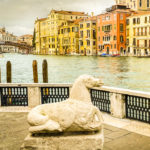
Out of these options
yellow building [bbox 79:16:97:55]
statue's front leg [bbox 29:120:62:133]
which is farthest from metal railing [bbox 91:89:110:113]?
yellow building [bbox 79:16:97:55]

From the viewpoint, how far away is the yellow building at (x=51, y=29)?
88188 mm

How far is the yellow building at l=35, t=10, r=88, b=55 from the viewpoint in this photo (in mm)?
88188

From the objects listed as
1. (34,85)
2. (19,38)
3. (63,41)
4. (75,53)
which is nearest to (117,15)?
(75,53)

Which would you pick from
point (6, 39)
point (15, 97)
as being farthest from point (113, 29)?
point (6, 39)

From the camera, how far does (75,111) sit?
3219mm

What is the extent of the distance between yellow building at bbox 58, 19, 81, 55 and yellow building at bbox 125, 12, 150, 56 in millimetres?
19206

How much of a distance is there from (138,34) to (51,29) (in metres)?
40.3

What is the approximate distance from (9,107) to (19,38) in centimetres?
18558

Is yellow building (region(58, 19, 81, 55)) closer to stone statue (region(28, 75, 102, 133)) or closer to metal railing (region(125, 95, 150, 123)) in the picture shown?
metal railing (region(125, 95, 150, 123))

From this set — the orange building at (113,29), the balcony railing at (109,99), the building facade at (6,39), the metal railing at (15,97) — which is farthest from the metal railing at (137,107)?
the building facade at (6,39)

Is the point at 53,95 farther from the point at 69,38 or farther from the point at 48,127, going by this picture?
the point at 69,38

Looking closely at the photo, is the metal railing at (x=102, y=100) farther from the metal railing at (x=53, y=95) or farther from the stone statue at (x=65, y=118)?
the stone statue at (x=65, y=118)

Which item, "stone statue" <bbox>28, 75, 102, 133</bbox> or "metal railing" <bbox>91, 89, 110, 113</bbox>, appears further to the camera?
"metal railing" <bbox>91, 89, 110, 113</bbox>

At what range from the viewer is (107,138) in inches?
162
